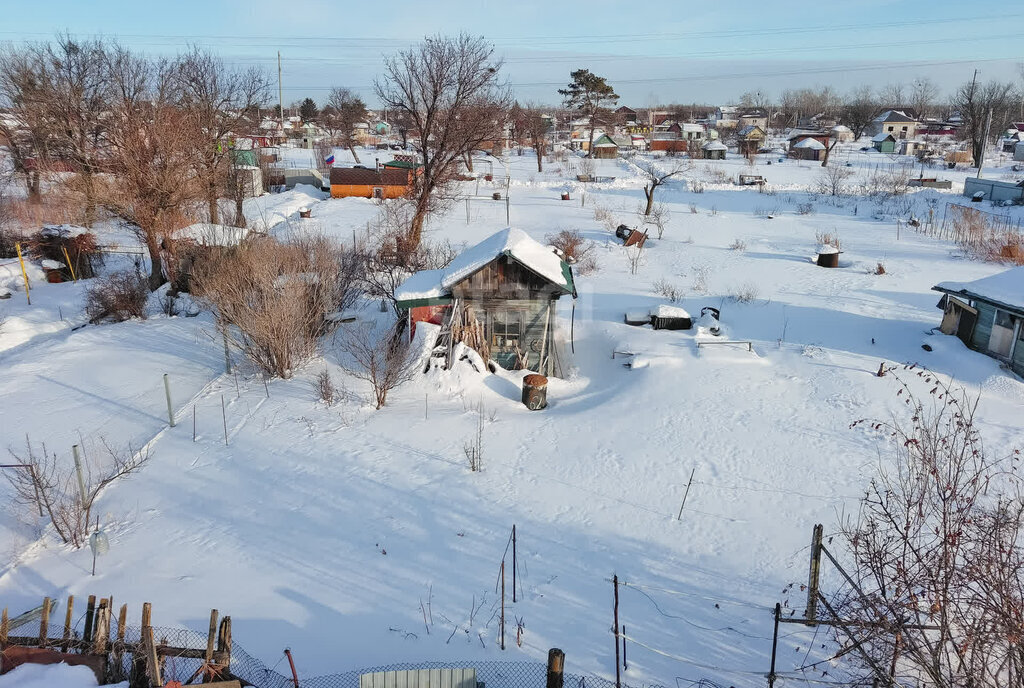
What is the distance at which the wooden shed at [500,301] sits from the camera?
1479cm

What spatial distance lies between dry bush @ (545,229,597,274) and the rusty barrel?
1071cm

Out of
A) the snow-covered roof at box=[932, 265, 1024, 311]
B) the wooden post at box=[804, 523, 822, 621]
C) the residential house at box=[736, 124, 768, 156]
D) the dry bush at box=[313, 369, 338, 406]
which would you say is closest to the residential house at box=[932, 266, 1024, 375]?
the snow-covered roof at box=[932, 265, 1024, 311]

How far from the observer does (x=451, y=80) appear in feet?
85.1

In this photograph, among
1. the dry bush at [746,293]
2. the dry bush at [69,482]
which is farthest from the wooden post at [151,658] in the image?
the dry bush at [746,293]

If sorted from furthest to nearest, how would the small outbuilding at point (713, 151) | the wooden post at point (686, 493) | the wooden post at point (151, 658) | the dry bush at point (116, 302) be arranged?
the small outbuilding at point (713, 151), the dry bush at point (116, 302), the wooden post at point (686, 493), the wooden post at point (151, 658)

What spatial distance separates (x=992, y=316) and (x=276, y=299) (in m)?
15.7

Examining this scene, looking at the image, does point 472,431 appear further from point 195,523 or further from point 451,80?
point 451,80

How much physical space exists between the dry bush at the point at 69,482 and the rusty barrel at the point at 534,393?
22.8 ft

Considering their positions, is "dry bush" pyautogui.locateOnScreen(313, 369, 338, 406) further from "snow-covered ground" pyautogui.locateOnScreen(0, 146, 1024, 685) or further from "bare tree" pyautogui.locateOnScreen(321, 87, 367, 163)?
"bare tree" pyautogui.locateOnScreen(321, 87, 367, 163)

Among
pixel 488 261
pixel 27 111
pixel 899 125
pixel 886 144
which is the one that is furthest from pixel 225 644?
pixel 899 125

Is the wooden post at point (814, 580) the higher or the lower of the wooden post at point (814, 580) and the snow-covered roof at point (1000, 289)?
the lower

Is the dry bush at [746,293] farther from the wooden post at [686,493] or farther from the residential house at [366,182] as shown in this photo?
the residential house at [366,182]

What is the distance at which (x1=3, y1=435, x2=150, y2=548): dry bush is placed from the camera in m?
9.25

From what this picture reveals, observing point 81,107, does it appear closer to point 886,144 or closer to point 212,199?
point 212,199
